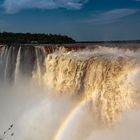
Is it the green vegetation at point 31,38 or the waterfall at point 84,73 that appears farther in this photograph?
the green vegetation at point 31,38

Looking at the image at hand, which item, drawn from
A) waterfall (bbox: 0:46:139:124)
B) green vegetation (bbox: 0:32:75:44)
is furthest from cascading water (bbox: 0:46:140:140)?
green vegetation (bbox: 0:32:75:44)

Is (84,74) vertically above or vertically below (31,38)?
below

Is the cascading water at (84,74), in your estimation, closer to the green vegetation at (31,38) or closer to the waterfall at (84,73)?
the waterfall at (84,73)

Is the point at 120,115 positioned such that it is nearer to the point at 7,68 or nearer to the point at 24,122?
the point at 24,122

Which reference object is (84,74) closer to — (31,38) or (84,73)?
(84,73)

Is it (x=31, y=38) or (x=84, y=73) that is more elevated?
(x=31, y=38)

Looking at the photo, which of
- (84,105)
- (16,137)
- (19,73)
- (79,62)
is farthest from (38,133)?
(19,73)

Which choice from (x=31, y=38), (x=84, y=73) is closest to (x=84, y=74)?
(x=84, y=73)

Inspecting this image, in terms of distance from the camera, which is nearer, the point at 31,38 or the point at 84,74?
the point at 84,74

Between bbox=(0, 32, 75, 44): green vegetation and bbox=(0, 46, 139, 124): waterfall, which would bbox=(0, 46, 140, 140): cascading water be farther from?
bbox=(0, 32, 75, 44): green vegetation

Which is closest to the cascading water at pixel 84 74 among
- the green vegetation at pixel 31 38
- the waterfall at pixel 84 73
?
the waterfall at pixel 84 73
